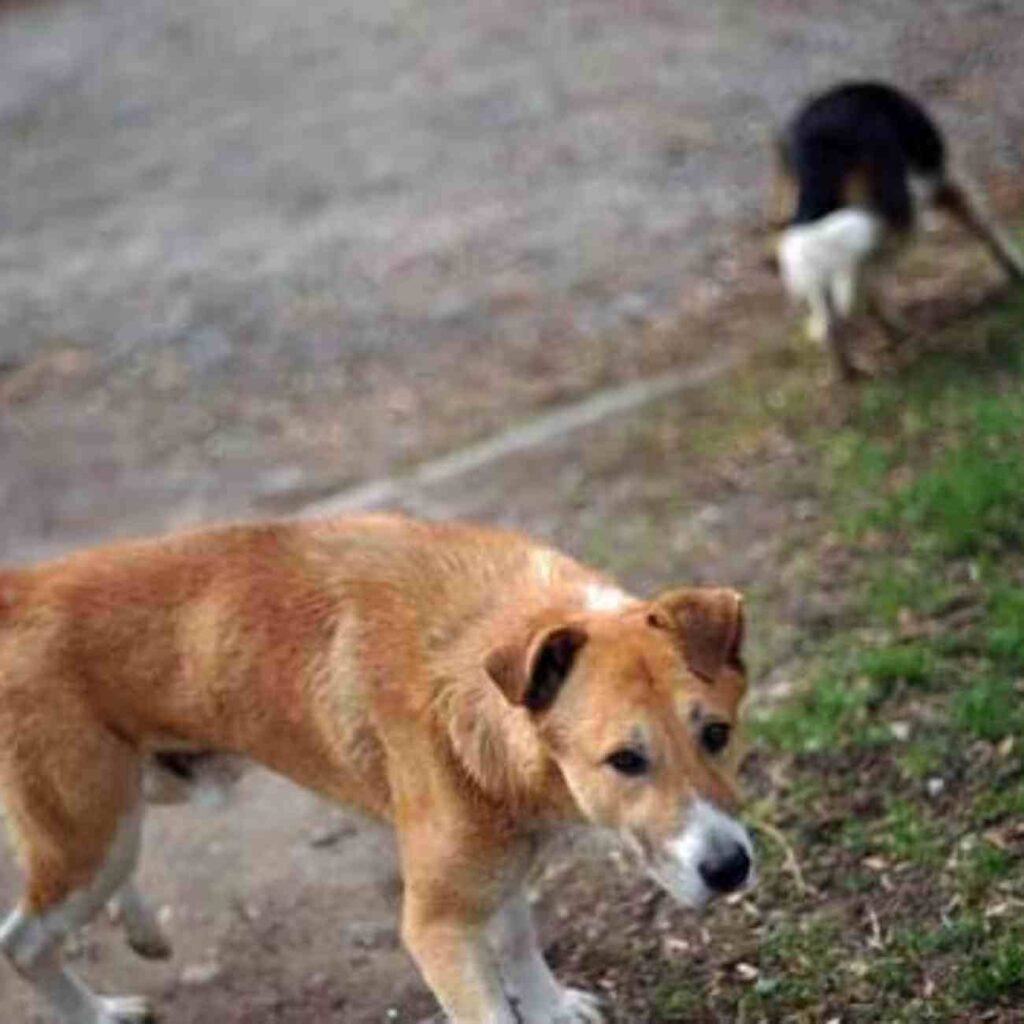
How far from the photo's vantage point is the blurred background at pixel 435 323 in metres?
5.80

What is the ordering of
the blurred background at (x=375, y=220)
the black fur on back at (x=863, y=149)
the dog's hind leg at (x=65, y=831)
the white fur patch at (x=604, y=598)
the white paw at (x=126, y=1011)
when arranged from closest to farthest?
the white fur patch at (x=604, y=598) → the dog's hind leg at (x=65, y=831) → the white paw at (x=126, y=1011) → the black fur on back at (x=863, y=149) → the blurred background at (x=375, y=220)

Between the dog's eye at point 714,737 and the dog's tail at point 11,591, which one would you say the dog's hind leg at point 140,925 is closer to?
the dog's tail at point 11,591

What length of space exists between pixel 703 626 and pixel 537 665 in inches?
12.5

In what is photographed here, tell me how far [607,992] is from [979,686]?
1285mm

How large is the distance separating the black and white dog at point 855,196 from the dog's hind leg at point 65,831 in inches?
148

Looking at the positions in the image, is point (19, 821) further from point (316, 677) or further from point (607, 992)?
point (607, 992)

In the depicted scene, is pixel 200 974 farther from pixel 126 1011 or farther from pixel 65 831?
pixel 65 831

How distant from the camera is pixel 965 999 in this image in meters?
4.72

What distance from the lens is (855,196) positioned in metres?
8.04

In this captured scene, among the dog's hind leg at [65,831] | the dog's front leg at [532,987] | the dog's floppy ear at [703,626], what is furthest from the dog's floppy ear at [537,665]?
the dog's hind leg at [65,831]

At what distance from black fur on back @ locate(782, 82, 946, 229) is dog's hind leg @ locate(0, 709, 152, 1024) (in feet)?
13.0

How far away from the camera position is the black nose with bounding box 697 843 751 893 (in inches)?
162

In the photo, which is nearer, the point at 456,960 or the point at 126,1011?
the point at 456,960

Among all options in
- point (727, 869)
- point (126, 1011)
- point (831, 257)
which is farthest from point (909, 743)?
point (831, 257)
